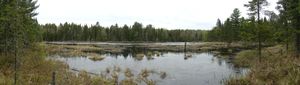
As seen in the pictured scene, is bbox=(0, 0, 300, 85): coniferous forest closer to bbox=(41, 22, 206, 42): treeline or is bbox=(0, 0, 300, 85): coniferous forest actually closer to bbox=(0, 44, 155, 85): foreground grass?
bbox=(0, 44, 155, 85): foreground grass

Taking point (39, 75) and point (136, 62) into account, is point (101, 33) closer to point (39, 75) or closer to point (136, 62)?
point (136, 62)

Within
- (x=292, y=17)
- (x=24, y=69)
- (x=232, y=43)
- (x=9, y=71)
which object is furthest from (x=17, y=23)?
(x=232, y=43)

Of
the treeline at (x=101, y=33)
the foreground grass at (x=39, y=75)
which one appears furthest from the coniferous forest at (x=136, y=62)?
the treeline at (x=101, y=33)

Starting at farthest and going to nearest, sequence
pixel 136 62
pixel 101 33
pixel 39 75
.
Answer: pixel 101 33 < pixel 136 62 < pixel 39 75

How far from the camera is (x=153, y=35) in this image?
177500 mm

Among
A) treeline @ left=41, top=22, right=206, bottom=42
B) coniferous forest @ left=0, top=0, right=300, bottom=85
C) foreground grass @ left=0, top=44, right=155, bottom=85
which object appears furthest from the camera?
treeline @ left=41, top=22, right=206, bottom=42

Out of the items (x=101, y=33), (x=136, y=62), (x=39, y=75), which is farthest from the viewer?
(x=101, y=33)

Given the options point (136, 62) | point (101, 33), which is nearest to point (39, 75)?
point (136, 62)

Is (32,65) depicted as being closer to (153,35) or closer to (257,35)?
(257,35)

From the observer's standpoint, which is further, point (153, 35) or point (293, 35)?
point (153, 35)

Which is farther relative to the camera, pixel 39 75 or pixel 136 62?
pixel 136 62

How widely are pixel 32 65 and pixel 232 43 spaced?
78.7 meters

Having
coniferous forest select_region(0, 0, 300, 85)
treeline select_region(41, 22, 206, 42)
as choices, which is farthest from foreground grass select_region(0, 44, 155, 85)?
treeline select_region(41, 22, 206, 42)

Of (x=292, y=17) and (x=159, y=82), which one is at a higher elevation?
(x=292, y=17)
